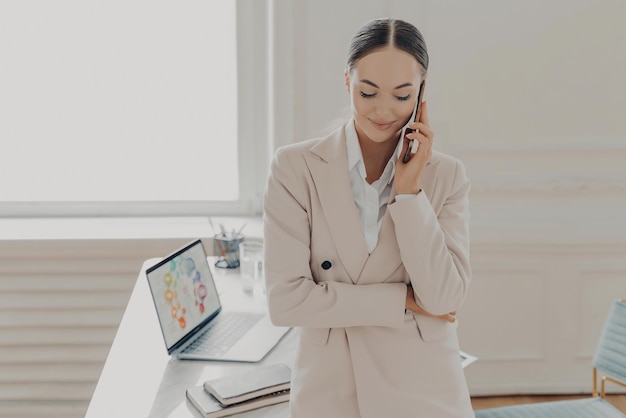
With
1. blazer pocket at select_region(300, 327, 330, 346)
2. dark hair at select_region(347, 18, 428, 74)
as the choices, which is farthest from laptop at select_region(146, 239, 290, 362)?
dark hair at select_region(347, 18, 428, 74)

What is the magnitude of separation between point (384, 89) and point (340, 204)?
24 cm

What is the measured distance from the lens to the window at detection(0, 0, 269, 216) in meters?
3.23

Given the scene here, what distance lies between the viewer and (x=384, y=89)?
55.2 inches

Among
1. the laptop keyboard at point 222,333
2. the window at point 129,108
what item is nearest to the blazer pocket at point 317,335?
the laptop keyboard at point 222,333

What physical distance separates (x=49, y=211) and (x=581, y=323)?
2.44 m

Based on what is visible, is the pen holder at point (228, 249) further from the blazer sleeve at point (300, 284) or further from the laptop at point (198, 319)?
the blazer sleeve at point (300, 284)

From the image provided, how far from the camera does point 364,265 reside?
1466 mm

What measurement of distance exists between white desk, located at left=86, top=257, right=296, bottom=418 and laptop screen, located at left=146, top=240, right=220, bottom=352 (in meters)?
0.08

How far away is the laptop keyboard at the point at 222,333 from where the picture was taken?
192cm

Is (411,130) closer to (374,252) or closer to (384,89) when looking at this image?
(384,89)

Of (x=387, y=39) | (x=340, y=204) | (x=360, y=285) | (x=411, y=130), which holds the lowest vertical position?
(x=360, y=285)

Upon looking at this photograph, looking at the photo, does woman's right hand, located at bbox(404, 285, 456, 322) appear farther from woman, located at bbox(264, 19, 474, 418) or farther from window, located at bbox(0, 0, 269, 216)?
window, located at bbox(0, 0, 269, 216)

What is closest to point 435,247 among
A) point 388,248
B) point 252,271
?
point 388,248

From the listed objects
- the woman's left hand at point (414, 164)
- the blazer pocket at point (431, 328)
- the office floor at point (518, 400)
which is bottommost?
the office floor at point (518, 400)
